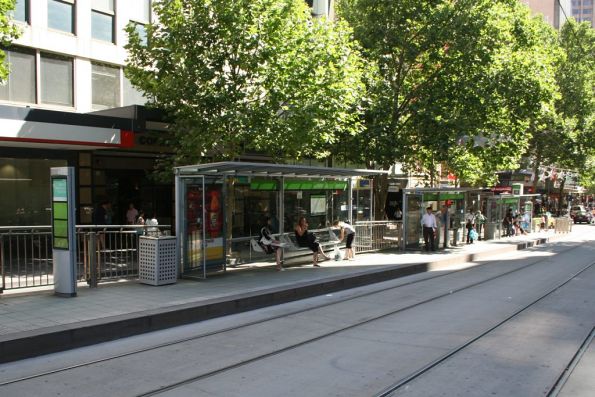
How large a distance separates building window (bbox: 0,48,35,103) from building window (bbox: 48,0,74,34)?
1.31 metres

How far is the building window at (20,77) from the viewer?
16.7m

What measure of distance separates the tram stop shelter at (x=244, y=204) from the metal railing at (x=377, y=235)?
1.71 feet

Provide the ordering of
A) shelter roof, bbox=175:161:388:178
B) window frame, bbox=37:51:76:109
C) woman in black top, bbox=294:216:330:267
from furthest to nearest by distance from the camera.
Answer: window frame, bbox=37:51:76:109 < woman in black top, bbox=294:216:330:267 < shelter roof, bbox=175:161:388:178

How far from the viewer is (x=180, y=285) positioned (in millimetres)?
11406

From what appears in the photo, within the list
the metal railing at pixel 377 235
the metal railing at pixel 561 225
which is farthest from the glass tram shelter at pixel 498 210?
the metal railing at pixel 377 235

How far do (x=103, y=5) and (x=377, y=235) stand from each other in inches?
497

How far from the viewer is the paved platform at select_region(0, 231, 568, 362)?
24.1 ft

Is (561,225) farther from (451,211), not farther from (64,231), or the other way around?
(64,231)

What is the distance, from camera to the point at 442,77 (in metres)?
21.3

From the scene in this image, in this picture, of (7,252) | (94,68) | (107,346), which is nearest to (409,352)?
(107,346)

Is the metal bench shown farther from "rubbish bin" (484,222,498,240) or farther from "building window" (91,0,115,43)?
"rubbish bin" (484,222,498,240)

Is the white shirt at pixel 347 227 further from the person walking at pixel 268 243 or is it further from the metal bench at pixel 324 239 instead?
the person walking at pixel 268 243

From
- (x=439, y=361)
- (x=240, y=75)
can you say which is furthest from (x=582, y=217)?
(x=439, y=361)

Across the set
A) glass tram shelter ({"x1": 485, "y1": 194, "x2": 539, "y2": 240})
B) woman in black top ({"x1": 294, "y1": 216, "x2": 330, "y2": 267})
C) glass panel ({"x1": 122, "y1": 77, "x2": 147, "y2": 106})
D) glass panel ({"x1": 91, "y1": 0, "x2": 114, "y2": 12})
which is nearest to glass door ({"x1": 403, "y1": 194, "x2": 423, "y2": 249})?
woman in black top ({"x1": 294, "y1": 216, "x2": 330, "y2": 267})
